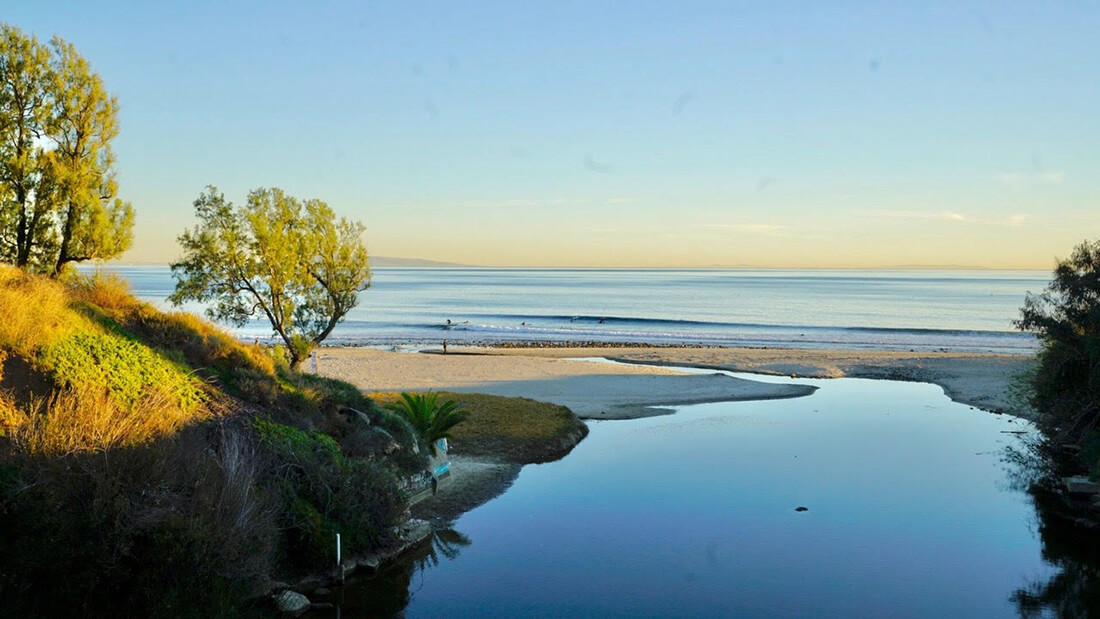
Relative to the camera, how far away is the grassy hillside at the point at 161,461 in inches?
399

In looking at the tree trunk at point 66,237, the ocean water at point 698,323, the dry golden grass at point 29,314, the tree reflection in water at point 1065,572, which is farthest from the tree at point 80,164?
the ocean water at point 698,323

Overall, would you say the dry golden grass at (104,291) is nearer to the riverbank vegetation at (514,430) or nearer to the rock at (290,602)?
the rock at (290,602)

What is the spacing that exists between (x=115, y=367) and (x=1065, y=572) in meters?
17.4

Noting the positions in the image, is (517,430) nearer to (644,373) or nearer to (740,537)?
(740,537)

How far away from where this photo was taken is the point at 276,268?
31344 mm

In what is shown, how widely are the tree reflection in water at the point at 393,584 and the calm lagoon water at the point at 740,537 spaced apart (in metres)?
0.05

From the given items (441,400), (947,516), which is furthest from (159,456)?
(441,400)

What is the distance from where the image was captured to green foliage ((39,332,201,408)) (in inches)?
532

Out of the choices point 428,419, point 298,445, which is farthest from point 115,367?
point 428,419

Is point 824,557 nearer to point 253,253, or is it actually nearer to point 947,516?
point 947,516

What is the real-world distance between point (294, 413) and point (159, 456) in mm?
5893

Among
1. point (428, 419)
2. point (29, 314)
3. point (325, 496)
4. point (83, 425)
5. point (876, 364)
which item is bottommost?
point (876, 364)

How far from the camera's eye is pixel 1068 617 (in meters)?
12.1

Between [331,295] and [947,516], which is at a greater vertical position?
[331,295]
